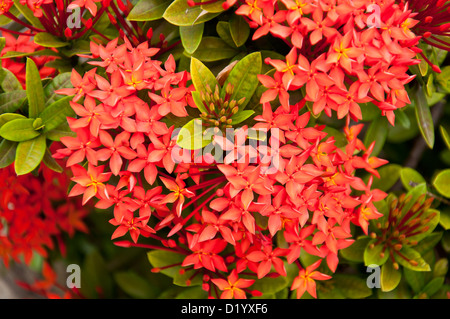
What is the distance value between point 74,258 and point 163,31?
38.6 inches

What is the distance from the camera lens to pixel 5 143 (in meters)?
0.95

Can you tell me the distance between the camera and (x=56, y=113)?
0.93m

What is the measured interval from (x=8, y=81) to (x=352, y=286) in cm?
100

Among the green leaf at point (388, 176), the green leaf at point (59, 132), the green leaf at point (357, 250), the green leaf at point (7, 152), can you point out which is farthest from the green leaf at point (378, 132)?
the green leaf at point (7, 152)

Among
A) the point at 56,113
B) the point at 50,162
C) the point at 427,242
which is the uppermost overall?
the point at 56,113

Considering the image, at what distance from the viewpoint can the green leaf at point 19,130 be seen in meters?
0.89

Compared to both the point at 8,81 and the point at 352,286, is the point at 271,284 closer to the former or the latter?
the point at 352,286

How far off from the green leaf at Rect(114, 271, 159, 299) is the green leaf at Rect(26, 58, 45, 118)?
67cm

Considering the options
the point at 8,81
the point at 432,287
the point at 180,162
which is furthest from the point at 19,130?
the point at 432,287

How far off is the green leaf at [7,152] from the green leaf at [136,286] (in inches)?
24.4

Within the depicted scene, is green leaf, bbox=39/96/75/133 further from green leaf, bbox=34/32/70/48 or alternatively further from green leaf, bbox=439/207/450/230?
green leaf, bbox=439/207/450/230

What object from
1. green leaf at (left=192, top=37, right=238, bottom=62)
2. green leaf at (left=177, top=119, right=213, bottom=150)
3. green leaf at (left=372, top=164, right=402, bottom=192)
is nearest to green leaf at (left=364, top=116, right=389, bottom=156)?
green leaf at (left=372, top=164, right=402, bottom=192)

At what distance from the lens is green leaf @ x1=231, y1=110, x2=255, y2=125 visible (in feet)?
2.69
